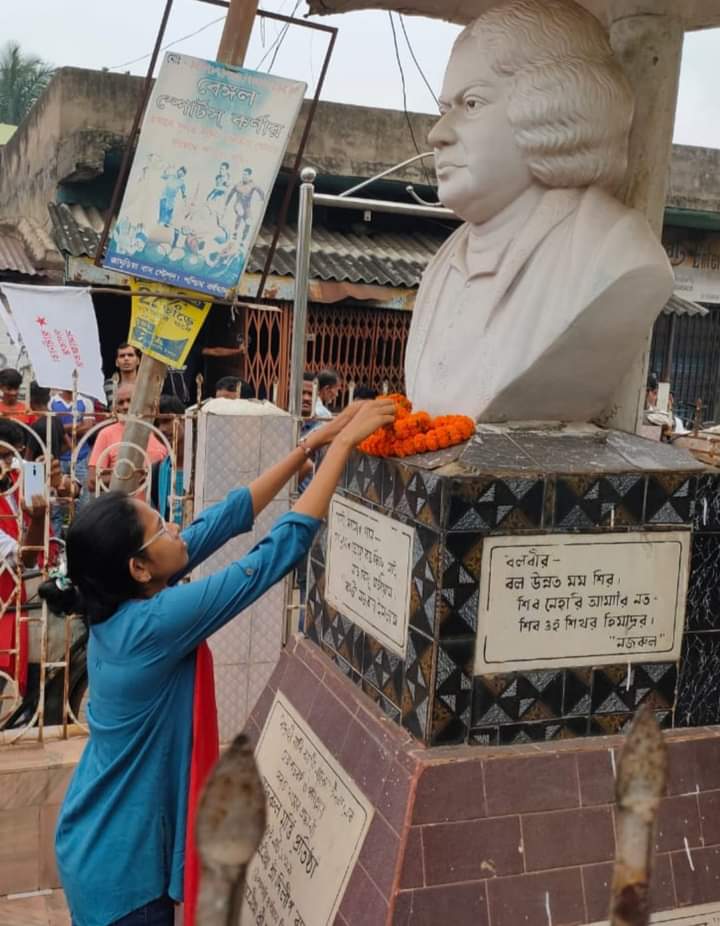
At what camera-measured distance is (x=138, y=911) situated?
6.73ft

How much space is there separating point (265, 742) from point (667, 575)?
1344mm

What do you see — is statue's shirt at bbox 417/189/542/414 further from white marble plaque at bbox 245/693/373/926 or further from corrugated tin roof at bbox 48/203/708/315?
corrugated tin roof at bbox 48/203/708/315

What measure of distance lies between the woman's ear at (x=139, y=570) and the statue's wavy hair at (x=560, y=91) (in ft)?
4.81

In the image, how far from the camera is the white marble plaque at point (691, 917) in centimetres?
229

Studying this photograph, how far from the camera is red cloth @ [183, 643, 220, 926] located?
1997 millimetres

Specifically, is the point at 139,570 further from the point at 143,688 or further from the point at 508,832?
the point at 508,832

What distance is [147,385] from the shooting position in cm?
368

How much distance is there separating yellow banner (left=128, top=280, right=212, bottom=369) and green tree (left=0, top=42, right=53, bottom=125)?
962 inches

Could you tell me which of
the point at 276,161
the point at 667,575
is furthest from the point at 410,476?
the point at 276,161

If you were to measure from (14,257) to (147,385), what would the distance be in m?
7.51

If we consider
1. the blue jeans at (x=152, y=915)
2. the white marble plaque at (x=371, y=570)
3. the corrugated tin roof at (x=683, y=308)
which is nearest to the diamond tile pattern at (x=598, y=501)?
the white marble plaque at (x=371, y=570)

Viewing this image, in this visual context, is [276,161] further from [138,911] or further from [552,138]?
[138,911]

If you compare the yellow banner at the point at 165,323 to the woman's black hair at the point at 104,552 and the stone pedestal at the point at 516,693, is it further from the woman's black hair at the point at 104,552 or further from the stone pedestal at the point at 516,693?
the woman's black hair at the point at 104,552

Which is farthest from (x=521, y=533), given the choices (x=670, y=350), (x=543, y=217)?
(x=670, y=350)
